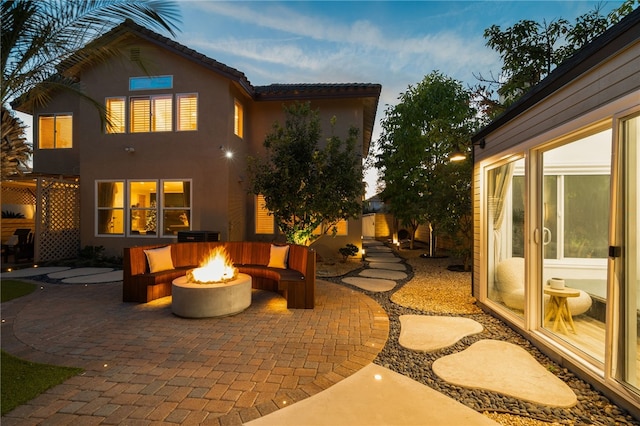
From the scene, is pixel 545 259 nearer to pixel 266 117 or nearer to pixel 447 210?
pixel 447 210

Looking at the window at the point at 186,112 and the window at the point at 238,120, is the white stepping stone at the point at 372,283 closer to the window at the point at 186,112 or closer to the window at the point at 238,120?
the window at the point at 238,120

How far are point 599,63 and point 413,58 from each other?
43.6ft

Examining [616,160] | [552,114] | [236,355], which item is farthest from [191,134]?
Answer: [616,160]

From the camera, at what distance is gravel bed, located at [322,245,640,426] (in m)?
2.41

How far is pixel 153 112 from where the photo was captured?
9.66 m

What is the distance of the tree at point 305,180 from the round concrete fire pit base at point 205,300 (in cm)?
310

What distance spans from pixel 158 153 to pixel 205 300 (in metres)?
6.93

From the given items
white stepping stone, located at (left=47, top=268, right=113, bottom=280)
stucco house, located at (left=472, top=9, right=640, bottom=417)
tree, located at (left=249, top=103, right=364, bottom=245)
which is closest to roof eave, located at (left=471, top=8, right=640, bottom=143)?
stucco house, located at (left=472, top=9, right=640, bottom=417)

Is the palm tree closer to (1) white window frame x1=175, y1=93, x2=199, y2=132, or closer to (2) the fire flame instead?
(2) the fire flame

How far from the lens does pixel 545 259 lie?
3945 millimetres

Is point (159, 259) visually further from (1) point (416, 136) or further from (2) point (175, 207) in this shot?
(1) point (416, 136)

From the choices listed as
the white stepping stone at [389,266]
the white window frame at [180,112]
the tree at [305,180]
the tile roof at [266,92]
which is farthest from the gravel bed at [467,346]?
the white window frame at [180,112]

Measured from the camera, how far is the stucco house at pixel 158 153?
9.33 metres

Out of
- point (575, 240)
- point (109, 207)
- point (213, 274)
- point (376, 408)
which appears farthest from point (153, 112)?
point (575, 240)
